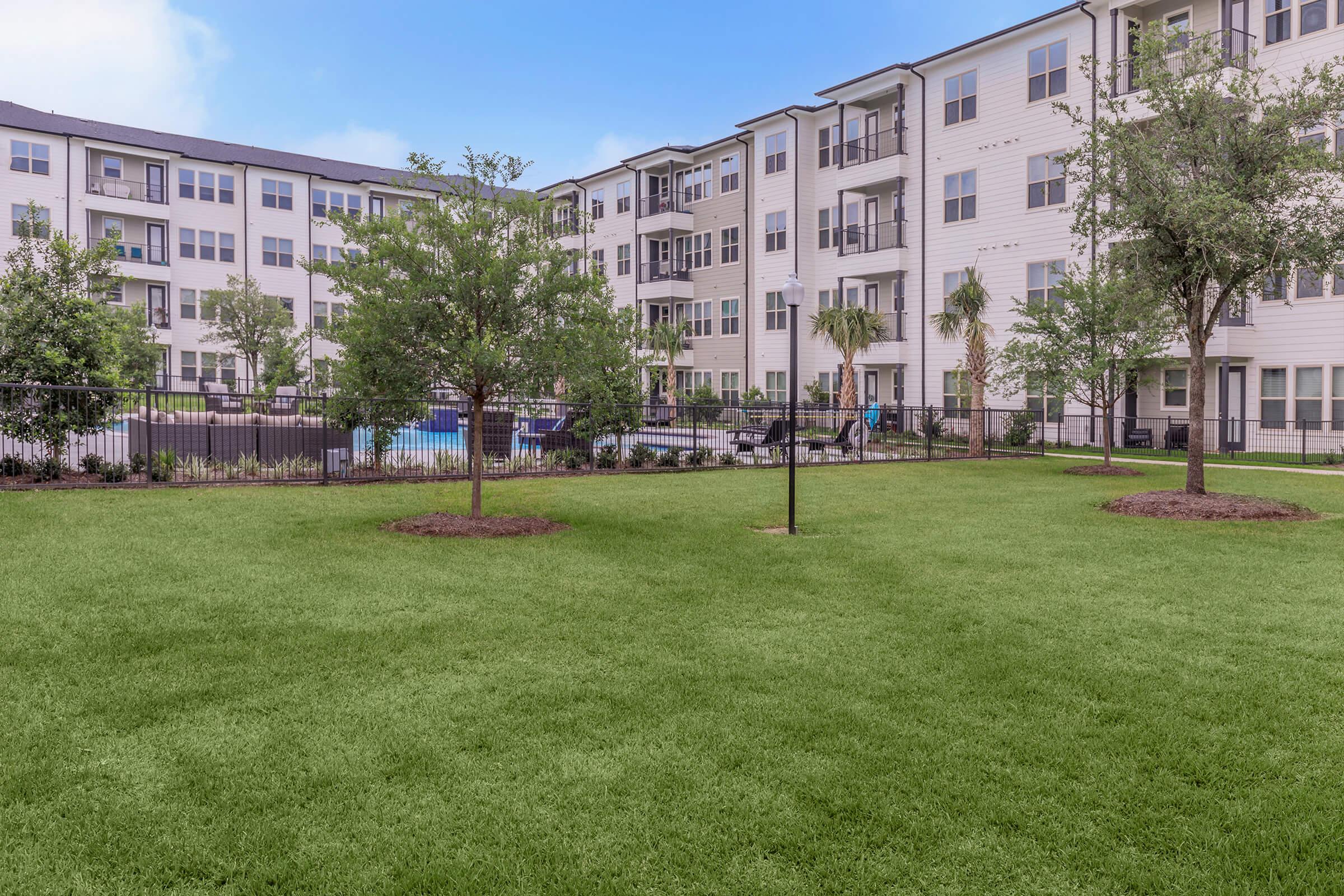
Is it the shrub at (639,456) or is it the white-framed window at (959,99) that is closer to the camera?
the shrub at (639,456)

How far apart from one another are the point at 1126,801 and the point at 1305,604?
17.1ft

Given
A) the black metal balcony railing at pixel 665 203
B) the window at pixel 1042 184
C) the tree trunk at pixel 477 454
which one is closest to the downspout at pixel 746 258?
the black metal balcony railing at pixel 665 203

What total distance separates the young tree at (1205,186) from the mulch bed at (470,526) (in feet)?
32.8

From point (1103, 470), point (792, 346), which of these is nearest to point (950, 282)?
point (1103, 470)

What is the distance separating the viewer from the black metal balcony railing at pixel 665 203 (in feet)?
159

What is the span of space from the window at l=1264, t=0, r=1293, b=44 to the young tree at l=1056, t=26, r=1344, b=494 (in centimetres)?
1573

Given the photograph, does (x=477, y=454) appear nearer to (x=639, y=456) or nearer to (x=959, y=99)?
(x=639, y=456)

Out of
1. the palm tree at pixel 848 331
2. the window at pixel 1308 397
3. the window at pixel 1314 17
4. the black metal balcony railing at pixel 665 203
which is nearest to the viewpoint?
the window at pixel 1314 17

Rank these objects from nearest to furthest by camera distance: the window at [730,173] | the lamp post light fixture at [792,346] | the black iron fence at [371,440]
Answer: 1. the lamp post light fixture at [792,346]
2. the black iron fence at [371,440]
3. the window at [730,173]

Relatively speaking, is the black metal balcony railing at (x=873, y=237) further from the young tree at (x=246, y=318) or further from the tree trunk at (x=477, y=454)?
the tree trunk at (x=477, y=454)

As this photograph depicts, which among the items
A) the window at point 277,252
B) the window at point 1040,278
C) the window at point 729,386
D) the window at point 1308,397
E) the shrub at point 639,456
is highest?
the window at point 277,252

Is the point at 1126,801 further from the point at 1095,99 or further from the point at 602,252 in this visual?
the point at 602,252

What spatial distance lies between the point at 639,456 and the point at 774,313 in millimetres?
23414

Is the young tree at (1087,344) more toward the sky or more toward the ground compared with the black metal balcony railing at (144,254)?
more toward the ground
